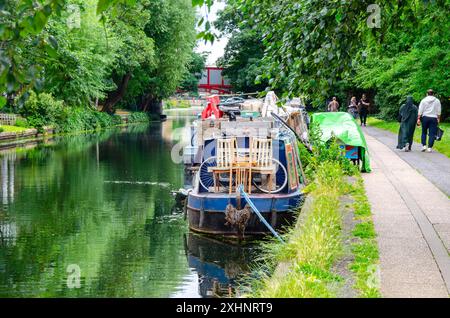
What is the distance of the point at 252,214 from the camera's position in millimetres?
13250

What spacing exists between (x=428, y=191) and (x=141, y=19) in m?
39.7

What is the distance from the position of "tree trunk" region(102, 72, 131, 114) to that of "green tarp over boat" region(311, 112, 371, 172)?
41.5 metres

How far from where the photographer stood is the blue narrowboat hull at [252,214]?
13336 millimetres

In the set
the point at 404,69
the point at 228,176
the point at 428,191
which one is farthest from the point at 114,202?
the point at 404,69

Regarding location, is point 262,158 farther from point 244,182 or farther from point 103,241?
point 103,241

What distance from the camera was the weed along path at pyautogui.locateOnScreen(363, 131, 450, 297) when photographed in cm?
707

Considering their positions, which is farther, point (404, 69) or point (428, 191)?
point (404, 69)

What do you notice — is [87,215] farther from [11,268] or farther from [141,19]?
[141,19]

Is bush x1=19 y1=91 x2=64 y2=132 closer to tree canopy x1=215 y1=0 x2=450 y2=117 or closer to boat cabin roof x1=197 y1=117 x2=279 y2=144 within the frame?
boat cabin roof x1=197 y1=117 x2=279 y2=144

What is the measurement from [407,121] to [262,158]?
8.69 m

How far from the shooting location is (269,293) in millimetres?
6574

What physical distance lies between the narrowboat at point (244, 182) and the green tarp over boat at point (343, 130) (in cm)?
244

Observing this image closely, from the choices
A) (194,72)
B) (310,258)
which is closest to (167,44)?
(194,72)

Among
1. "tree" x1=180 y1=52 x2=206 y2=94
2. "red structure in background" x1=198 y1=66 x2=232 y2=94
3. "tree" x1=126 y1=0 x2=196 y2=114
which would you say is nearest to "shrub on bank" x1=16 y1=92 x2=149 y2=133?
"tree" x1=126 y1=0 x2=196 y2=114
